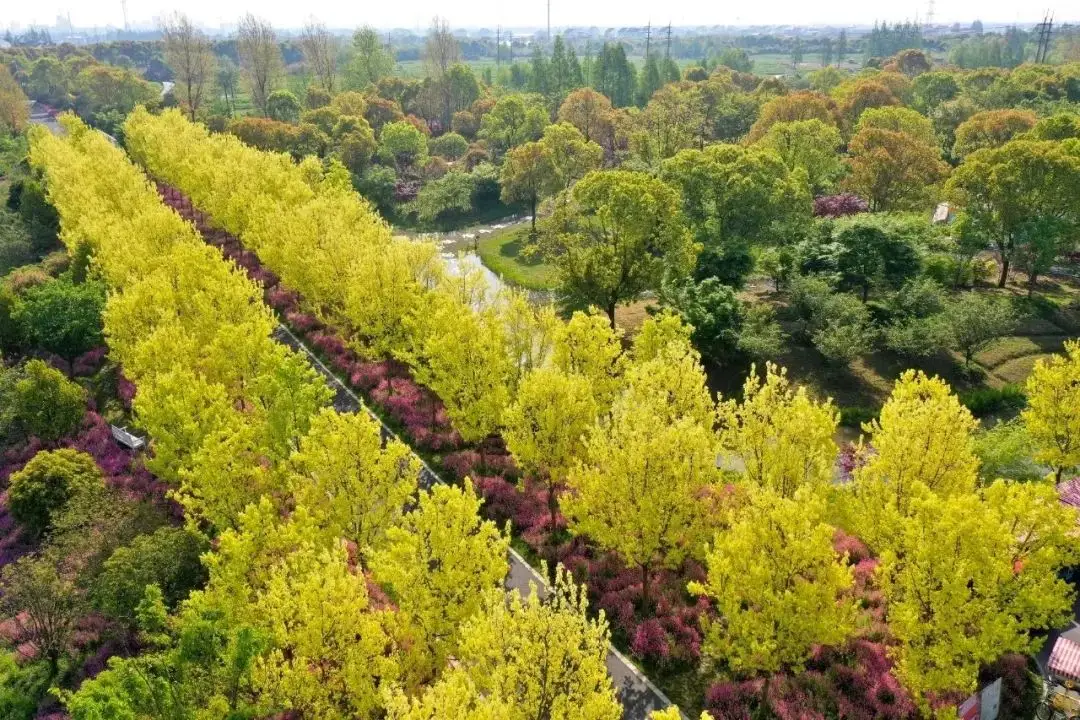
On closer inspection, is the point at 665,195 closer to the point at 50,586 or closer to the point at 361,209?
the point at 361,209

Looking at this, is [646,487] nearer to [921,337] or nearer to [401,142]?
[921,337]

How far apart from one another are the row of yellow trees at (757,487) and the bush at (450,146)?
68.5m

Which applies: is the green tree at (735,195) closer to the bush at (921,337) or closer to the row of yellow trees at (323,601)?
the bush at (921,337)

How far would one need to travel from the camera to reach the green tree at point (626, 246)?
47.0 meters

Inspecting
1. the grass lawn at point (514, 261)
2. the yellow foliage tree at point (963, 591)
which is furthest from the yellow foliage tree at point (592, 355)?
the grass lawn at point (514, 261)

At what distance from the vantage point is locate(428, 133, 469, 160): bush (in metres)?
106

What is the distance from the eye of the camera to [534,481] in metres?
35.8

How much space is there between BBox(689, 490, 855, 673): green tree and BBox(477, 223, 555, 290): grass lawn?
35748 mm

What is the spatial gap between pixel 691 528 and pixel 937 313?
92.8 feet

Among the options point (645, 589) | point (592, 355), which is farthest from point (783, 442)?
point (592, 355)

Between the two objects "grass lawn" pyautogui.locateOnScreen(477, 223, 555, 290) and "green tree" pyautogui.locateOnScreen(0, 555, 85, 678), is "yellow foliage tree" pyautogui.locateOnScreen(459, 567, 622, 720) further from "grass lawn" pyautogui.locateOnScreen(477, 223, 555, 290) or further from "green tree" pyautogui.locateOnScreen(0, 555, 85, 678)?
"grass lawn" pyautogui.locateOnScreen(477, 223, 555, 290)

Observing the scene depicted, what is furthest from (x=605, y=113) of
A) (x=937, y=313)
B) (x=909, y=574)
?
(x=909, y=574)

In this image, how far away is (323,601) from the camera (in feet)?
67.6

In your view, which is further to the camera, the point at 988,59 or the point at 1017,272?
the point at 988,59
